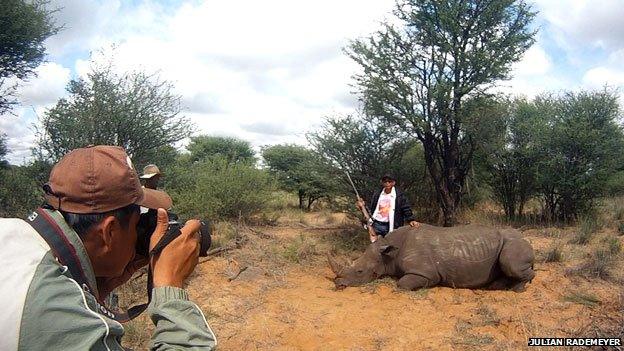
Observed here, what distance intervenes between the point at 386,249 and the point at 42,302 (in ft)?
22.1

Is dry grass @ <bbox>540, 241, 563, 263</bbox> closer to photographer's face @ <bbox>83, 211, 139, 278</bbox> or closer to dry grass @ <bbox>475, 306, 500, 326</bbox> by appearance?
dry grass @ <bbox>475, 306, 500, 326</bbox>

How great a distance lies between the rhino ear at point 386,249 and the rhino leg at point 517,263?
164 centimetres

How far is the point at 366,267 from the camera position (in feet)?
24.3

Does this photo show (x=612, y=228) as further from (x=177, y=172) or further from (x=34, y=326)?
(x=34, y=326)

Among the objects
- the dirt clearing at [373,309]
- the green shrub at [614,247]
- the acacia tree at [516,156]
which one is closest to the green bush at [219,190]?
the dirt clearing at [373,309]

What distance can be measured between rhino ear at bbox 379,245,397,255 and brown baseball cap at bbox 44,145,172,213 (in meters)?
6.37

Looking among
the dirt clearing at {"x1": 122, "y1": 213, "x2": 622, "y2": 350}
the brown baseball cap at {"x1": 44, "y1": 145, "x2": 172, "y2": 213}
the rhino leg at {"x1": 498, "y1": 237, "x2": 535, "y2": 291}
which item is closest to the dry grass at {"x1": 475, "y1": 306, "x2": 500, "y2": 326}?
the dirt clearing at {"x1": 122, "y1": 213, "x2": 622, "y2": 350}

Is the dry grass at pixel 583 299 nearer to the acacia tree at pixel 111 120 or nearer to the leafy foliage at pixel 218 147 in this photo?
the acacia tree at pixel 111 120

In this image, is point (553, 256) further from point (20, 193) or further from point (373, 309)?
point (20, 193)

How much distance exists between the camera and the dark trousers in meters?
8.30

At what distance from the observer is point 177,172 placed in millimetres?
10594

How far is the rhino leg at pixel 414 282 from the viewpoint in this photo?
6.98 metres

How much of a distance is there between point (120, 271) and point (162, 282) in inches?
5.3

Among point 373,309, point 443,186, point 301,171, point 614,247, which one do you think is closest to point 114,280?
point 373,309
